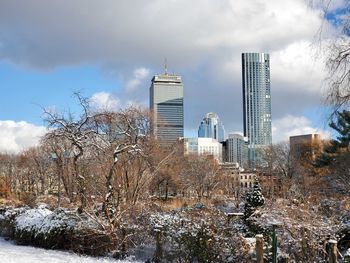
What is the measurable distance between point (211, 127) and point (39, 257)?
598 ft

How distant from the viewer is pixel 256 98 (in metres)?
145

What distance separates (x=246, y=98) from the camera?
150 meters

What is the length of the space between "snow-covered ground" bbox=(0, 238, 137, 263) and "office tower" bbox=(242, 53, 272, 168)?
121921 mm

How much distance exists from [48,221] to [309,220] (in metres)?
8.96

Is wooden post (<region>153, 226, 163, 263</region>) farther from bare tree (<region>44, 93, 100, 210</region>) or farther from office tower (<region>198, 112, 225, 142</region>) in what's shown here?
office tower (<region>198, 112, 225, 142</region>)

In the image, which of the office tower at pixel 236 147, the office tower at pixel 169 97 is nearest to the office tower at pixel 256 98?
the office tower at pixel 236 147

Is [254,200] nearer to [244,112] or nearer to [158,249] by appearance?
[158,249]

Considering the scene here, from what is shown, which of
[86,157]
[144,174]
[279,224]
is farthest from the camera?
[144,174]

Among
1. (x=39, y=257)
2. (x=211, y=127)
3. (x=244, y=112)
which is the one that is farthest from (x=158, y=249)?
(x=211, y=127)

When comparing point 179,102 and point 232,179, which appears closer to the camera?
point 232,179

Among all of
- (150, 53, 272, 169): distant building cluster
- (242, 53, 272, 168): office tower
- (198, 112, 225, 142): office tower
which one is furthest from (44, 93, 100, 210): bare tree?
(198, 112, 225, 142): office tower

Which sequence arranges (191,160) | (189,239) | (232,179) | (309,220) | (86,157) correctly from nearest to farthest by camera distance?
(309,220), (189,239), (86,157), (191,160), (232,179)

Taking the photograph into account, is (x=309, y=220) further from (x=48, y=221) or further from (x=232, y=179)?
(x=232, y=179)

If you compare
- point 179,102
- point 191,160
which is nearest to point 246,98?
point 179,102
